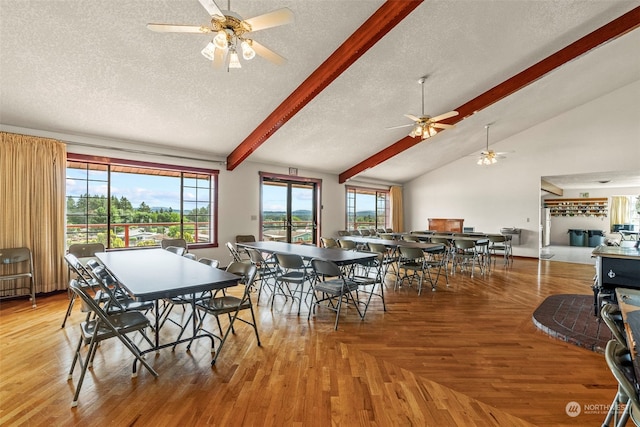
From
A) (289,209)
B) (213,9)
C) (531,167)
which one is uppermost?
(213,9)

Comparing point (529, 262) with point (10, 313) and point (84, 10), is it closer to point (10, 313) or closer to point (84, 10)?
point (84, 10)

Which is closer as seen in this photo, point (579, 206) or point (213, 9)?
point (213, 9)

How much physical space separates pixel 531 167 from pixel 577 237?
6.39m

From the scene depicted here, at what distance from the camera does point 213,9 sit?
2.15m

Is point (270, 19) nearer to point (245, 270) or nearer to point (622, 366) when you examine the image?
point (245, 270)

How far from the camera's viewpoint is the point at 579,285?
5.38 metres

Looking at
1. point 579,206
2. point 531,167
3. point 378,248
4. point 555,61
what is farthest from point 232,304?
point 579,206

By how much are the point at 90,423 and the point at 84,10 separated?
3.52 m

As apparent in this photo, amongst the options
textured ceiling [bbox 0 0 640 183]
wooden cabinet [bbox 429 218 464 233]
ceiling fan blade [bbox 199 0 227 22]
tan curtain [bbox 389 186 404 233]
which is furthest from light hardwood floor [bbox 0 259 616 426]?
tan curtain [bbox 389 186 404 233]

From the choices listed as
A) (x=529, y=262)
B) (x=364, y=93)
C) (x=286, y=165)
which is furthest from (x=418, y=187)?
(x=364, y=93)

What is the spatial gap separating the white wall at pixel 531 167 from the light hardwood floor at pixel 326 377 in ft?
20.6

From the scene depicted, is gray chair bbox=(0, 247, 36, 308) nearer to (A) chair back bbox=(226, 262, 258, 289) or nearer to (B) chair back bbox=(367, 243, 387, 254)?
(A) chair back bbox=(226, 262, 258, 289)

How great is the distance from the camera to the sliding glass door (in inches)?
297

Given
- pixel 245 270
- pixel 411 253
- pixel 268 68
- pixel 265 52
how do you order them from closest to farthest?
pixel 265 52 < pixel 245 270 < pixel 268 68 < pixel 411 253
